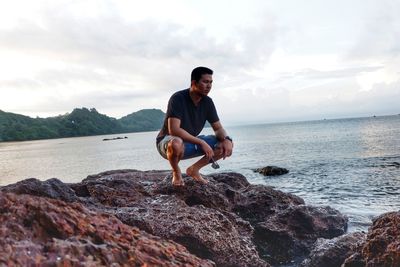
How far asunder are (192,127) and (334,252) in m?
3.27

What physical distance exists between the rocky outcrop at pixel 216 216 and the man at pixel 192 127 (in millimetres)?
784

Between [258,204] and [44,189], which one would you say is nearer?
[44,189]

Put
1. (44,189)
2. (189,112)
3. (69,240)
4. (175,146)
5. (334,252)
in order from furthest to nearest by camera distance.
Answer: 1. (189,112)
2. (175,146)
3. (44,189)
4. (334,252)
5. (69,240)

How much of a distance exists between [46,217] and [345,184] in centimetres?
Result: 2030

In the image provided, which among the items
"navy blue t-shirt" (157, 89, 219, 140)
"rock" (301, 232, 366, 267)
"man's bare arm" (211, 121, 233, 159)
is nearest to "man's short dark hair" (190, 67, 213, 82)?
"navy blue t-shirt" (157, 89, 219, 140)

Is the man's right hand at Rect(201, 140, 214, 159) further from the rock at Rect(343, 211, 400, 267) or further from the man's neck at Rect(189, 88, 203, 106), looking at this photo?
the rock at Rect(343, 211, 400, 267)

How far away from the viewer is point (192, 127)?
24.7 ft

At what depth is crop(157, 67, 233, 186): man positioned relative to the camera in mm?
7113

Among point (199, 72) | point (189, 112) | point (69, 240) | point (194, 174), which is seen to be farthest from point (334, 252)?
point (69, 240)

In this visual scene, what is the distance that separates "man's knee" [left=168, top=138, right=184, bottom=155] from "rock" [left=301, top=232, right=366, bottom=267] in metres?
2.89

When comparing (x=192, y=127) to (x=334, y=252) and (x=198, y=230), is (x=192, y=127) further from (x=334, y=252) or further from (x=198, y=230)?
(x=334, y=252)

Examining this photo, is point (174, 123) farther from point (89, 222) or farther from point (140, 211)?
point (89, 222)

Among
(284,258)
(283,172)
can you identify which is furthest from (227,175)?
(283,172)

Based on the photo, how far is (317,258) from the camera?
256 inches
